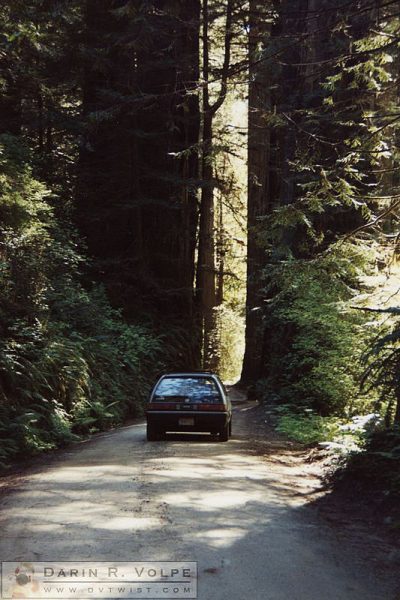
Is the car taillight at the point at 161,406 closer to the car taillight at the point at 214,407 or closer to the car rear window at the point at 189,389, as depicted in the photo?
the car rear window at the point at 189,389

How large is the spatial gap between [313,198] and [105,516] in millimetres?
6221

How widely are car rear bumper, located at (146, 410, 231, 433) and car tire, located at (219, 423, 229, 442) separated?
131mm

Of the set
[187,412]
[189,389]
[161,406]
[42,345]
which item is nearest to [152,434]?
[161,406]

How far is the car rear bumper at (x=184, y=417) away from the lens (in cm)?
1341

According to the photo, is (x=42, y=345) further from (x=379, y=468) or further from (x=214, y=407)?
(x=379, y=468)

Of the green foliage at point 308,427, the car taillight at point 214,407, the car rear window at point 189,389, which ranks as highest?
the car rear window at point 189,389

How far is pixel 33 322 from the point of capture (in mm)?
15305

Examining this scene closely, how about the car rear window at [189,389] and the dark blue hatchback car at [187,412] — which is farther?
the car rear window at [189,389]

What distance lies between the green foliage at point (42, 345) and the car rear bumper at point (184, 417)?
1953 millimetres

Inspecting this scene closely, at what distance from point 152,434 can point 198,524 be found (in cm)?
709

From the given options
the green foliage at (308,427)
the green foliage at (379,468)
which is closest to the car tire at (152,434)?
the green foliage at (308,427)

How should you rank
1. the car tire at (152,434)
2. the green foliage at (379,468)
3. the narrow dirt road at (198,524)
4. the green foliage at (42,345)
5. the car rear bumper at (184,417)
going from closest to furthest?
the narrow dirt road at (198,524) → the green foliage at (379,468) → the green foliage at (42,345) → the car rear bumper at (184,417) → the car tire at (152,434)

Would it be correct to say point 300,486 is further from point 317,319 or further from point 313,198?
point 317,319

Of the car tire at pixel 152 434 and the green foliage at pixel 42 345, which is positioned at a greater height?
the green foliage at pixel 42 345
